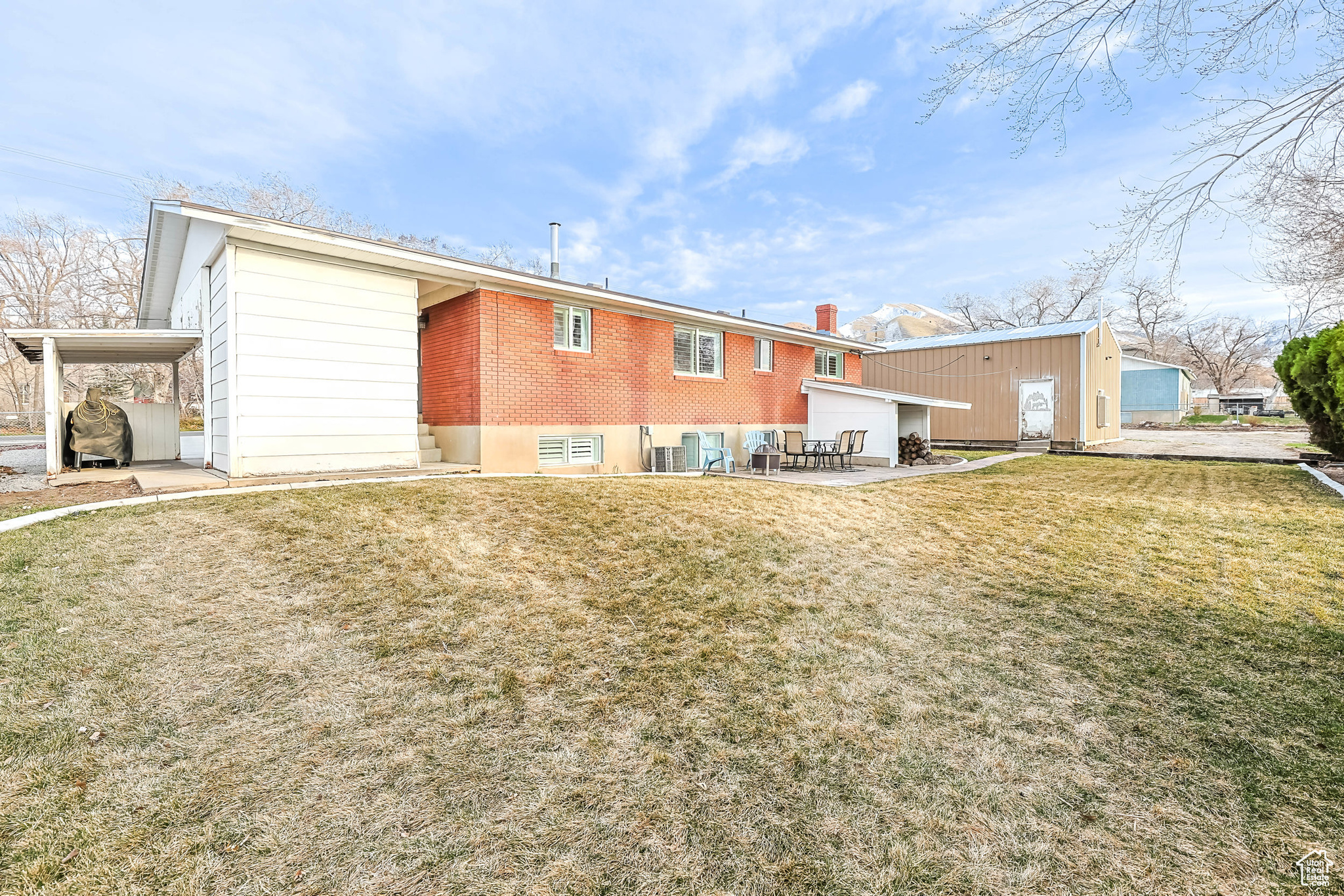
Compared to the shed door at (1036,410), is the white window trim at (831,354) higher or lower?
higher

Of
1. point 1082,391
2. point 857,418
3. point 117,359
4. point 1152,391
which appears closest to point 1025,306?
point 1152,391

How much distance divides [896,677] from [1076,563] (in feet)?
11.1

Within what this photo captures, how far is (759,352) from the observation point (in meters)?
15.5

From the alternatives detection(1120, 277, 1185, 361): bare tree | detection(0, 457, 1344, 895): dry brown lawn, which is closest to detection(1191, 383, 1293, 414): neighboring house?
detection(1120, 277, 1185, 361): bare tree

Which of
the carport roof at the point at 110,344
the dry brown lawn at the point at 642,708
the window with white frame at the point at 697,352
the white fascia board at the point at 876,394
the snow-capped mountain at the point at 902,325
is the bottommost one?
the dry brown lawn at the point at 642,708

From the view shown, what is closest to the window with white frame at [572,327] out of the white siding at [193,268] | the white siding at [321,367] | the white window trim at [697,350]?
the white window trim at [697,350]

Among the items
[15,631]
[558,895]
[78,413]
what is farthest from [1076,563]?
[78,413]

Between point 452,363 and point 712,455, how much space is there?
20.2ft

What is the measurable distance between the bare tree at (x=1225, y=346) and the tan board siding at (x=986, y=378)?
1421 inches

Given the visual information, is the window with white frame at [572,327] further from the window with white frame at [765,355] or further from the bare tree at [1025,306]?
the bare tree at [1025,306]

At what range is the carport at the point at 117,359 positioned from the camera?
27.4ft

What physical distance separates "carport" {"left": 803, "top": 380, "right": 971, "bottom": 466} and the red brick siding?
32.4 feet

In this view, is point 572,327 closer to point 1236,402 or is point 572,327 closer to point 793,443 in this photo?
point 793,443

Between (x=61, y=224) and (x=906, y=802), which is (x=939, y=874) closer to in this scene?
(x=906, y=802)
